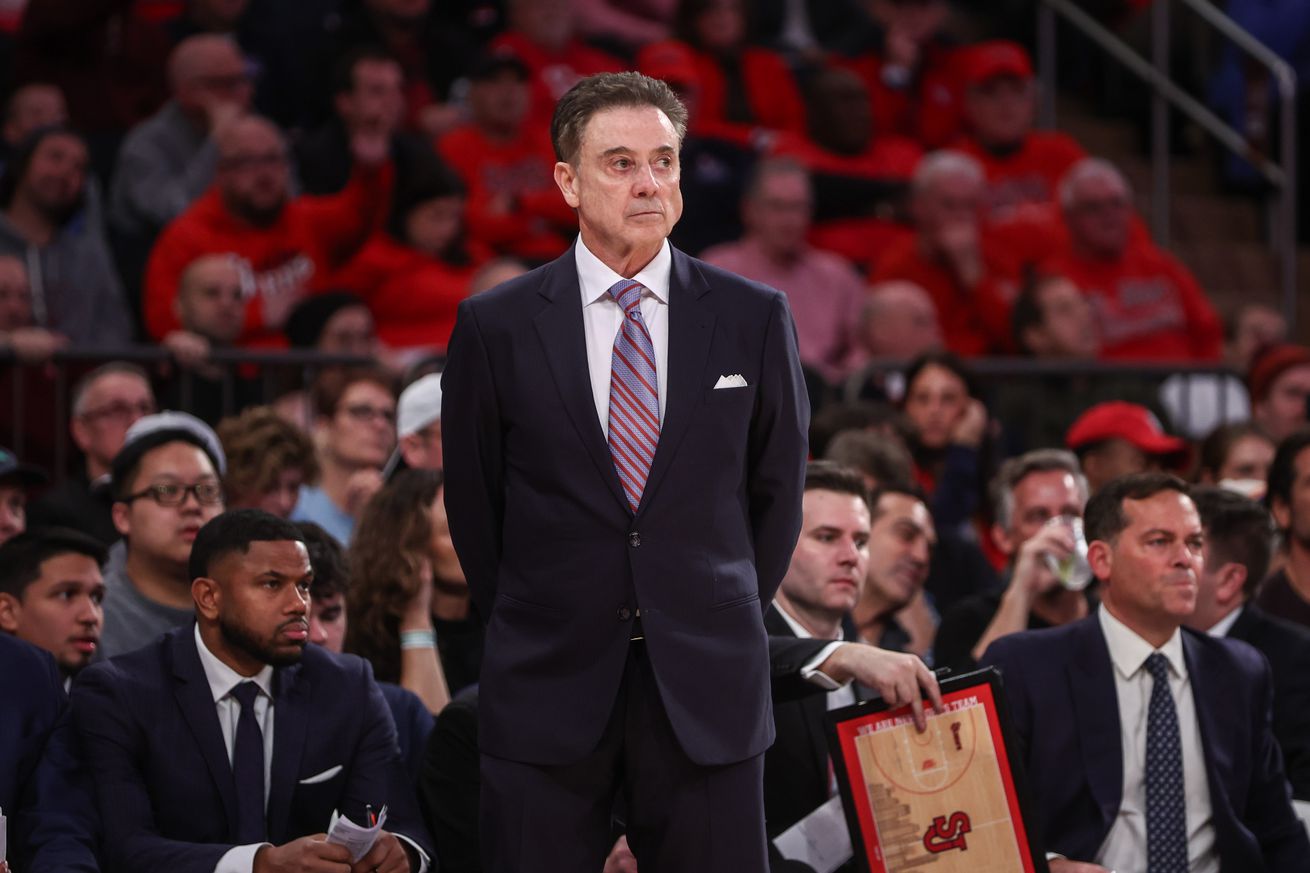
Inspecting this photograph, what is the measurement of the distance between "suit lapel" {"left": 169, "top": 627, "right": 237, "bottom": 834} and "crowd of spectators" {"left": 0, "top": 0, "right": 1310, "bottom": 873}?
0.58 feet

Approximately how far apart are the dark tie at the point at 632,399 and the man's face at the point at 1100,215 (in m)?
6.70

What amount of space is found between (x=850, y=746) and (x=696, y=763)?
1006 millimetres

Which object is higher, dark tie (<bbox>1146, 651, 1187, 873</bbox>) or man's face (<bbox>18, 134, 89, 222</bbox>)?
man's face (<bbox>18, 134, 89, 222</bbox>)

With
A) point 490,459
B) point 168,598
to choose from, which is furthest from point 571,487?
point 168,598

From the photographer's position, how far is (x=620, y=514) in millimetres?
3156

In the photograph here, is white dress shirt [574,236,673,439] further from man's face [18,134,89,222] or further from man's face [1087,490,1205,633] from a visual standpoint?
man's face [18,134,89,222]

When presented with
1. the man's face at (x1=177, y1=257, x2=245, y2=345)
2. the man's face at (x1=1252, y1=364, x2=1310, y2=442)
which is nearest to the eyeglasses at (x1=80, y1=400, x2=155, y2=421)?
the man's face at (x1=177, y1=257, x2=245, y2=345)

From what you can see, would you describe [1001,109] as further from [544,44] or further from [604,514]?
[604,514]

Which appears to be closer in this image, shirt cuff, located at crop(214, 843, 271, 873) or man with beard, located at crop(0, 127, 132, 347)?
shirt cuff, located at crop(214, 843, 271, 873)

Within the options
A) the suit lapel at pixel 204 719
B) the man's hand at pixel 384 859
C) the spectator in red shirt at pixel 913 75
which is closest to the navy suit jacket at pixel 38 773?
the suit lapel at pixel 204 719

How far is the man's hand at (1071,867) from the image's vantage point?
4.36m

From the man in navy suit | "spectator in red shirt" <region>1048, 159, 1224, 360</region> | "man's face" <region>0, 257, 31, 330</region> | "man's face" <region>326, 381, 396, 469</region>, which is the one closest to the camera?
the man in navy suit

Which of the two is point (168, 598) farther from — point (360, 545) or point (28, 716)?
point (28, 716)

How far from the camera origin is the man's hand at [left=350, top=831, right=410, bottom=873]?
4.11 m
